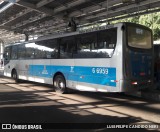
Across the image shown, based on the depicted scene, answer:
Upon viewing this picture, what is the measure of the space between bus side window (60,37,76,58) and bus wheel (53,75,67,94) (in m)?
1.14

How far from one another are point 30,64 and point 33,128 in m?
9.82

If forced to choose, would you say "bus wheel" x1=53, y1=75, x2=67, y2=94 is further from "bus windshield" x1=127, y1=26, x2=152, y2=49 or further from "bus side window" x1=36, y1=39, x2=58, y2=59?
"bus windshield" x1=127, y1=26, x2=152, y2=49

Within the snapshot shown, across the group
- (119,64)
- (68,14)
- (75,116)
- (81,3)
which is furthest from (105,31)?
(68,14)

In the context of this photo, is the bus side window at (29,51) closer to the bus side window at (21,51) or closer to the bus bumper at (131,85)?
the bus side window at (21,51)

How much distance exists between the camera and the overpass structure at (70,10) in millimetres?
16531

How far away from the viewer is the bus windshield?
387 inches

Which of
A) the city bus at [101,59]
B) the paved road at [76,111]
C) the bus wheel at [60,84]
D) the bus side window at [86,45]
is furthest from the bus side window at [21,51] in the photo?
the paved road at [76,111]

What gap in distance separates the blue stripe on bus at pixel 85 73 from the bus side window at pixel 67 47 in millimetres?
610

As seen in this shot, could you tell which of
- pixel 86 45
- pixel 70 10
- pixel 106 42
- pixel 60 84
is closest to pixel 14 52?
pixel 70 10

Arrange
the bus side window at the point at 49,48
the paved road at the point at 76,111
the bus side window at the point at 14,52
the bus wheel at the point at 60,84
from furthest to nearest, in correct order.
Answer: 1. the bus side window at the point at 14,52
2. the bus side window at the point at 49,48
3. the bus wheel at the point at 60,84
4. the paved road at the point at 76,111

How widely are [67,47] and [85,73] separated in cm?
192

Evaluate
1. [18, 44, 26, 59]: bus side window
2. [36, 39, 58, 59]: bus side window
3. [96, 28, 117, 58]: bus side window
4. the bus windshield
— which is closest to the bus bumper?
[96, 28, 117, 58]: bus side window

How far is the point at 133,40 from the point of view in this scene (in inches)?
391

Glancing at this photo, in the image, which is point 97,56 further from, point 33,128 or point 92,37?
point 33,128
